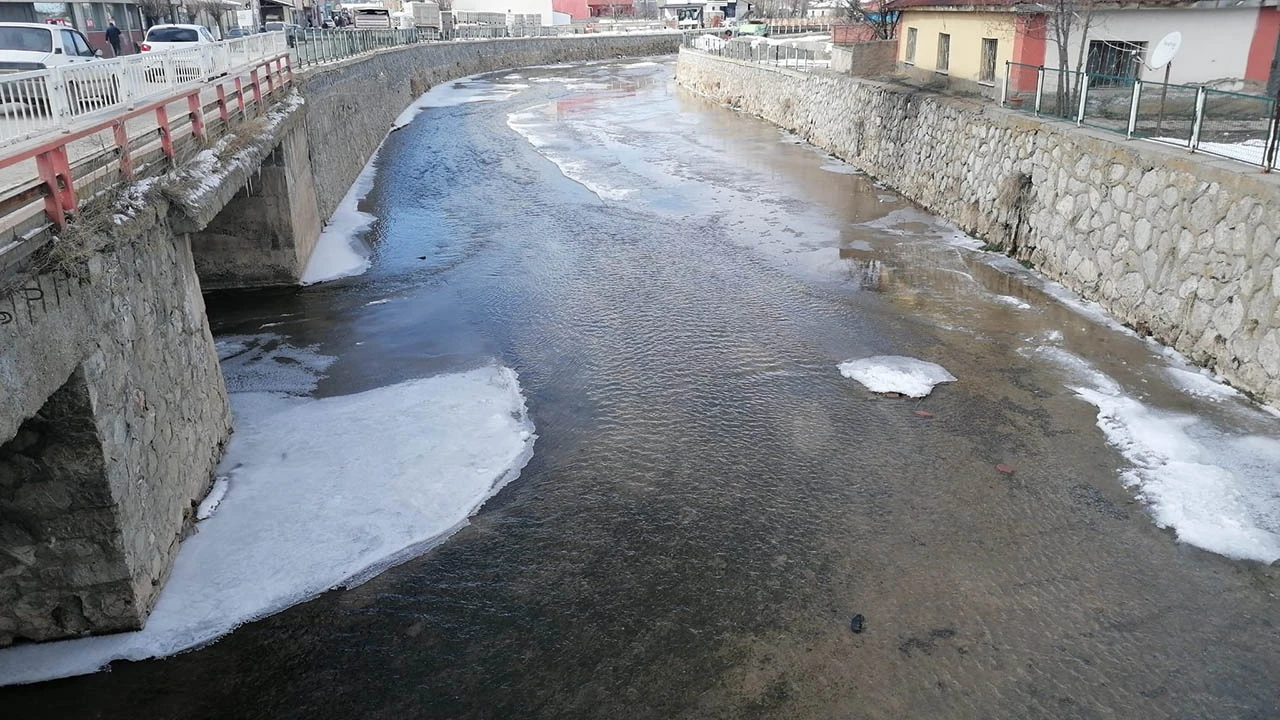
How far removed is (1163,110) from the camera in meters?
12.3

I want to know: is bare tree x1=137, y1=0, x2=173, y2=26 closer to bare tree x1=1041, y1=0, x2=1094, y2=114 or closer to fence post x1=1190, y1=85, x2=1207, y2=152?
bare tree x1=1041, y1=0, x2=1094, y2=114

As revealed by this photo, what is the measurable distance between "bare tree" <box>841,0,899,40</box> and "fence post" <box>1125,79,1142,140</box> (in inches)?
637

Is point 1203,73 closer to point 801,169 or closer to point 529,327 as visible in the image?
point 801,169

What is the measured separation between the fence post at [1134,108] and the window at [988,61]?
841 centimetres

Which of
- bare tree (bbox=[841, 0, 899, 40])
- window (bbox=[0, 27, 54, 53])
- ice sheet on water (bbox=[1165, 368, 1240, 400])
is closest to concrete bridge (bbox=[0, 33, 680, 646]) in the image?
window (bbox=[0, 27, 54, 53])

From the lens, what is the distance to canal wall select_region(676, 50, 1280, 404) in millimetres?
9906

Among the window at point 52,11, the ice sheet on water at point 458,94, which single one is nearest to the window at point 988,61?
the ice sheet on water at point 458,94

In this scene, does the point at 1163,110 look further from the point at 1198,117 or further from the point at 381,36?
the point at 381,36

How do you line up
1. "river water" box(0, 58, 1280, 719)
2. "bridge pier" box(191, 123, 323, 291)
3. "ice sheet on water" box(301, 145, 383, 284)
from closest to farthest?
"river water" box(0, 58, 1280, 719) → "bridge pier" box(191, 123, 323, 291) → "ice sheet on water" box(301, 145, 383, 284)

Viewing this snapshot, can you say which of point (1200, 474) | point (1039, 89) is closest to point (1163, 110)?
A: point (1039, 89)

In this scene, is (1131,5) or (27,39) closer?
(27,39)

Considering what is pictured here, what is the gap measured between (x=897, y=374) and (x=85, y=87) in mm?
8882

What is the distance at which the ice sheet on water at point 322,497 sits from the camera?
21.9 feet

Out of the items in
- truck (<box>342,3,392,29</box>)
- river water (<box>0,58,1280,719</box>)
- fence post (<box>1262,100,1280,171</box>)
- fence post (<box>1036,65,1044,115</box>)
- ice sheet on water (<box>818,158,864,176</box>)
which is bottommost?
river water (<box>0,58,1280,719</box>)
